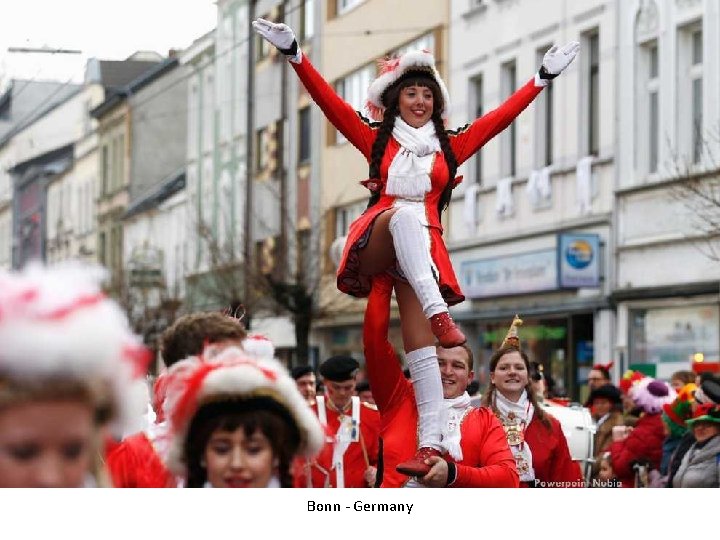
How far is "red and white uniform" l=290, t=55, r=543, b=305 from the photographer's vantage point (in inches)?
267

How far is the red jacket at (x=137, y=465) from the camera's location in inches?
159

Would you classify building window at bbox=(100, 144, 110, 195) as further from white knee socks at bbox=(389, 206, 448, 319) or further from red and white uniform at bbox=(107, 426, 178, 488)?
red and white uniform at bbox=(107, 426, 178, 488)

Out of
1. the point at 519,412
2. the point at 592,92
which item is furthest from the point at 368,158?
the point at 592,92

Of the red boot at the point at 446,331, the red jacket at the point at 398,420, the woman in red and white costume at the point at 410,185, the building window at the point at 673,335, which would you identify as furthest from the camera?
the building window at the point at 673,335

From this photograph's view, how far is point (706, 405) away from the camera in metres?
10.6

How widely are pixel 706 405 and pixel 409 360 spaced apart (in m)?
4.31

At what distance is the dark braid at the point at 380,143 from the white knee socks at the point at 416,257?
1.11 feet

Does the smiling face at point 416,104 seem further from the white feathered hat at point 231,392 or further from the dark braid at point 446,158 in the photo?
the white feathered hat at point 231,392

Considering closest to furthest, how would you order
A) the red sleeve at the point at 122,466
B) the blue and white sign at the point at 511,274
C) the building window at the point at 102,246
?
the red sleeve at the point at 122,466 → the blue and white sign at the point at 511,274 → the building window at the point at 102,246

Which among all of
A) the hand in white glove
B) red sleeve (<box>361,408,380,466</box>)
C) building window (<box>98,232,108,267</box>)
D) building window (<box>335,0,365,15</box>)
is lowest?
red sleeve (<box>361,408,380,466</box>)

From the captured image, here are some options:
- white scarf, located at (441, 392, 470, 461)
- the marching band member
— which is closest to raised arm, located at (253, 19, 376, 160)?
white scarf, located at (441, 392, 470, 461)

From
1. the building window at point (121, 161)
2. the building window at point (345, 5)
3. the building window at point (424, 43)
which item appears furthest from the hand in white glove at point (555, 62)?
the building window at point (121, 161)

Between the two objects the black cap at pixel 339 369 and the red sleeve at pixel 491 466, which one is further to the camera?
the black cap at pixel 339 369
